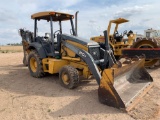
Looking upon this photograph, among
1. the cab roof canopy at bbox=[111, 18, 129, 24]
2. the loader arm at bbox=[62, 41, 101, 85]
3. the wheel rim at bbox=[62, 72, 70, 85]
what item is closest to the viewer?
the loader arm at bbox=[62, 41, 101, 85]

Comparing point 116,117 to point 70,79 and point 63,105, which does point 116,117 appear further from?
point 70,79

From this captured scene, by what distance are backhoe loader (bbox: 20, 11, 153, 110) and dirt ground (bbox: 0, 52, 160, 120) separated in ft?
0.73

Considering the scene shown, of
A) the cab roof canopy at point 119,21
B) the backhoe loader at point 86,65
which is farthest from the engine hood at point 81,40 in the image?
the cab roof canopy at point 119,21

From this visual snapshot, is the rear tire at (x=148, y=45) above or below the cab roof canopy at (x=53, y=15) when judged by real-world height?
below

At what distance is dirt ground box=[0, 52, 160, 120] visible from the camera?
455cm

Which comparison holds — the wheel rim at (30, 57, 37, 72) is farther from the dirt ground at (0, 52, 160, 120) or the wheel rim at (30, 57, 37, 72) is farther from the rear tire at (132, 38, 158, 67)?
the rear tire at (132, 38, 158, 67)

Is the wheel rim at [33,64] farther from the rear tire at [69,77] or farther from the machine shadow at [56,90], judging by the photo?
the rear tire at [69,77]

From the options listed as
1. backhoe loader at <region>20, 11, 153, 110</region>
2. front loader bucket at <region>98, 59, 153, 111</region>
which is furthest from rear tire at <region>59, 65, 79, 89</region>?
front loader bucket at <region>98, 59, 153, 111</region>

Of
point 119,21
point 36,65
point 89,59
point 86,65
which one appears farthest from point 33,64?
point 119,21

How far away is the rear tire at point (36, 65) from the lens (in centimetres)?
748

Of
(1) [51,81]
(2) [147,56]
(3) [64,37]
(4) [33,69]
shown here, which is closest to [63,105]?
(1) [51,81]

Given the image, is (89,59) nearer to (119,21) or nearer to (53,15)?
(53,15)

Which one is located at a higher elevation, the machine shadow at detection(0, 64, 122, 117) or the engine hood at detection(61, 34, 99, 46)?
the engine hood at detection(61, 34, 99, 46)

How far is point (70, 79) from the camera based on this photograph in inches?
239
